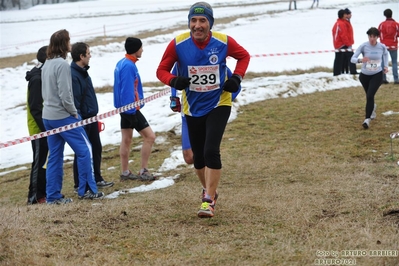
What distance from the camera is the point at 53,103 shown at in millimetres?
7336

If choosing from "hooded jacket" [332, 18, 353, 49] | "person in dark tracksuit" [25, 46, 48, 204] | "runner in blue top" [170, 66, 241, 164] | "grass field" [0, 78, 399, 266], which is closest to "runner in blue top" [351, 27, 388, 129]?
"grass field" [0, 78, 399, 266]

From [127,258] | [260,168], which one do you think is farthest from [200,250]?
[260,168]

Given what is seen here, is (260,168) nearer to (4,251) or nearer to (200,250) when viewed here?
(200,250)

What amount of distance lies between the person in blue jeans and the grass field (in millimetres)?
521

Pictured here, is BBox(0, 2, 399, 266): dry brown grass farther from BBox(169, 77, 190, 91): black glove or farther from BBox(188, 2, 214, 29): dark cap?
BBox(188, 2, 214, 29): dark cap

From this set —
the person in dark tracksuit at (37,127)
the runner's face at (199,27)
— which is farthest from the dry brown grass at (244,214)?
the runner's face at (199,27)

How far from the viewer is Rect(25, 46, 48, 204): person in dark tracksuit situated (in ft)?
25.9

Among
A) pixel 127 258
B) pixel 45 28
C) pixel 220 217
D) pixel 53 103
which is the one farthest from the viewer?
pixel 45 28

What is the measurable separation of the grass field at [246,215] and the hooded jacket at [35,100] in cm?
110

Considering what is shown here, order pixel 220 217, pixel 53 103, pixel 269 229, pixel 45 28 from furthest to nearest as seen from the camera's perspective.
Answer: pixel 45 28 → pixel 53 103 → pixel 220 217 → pixel 269 229

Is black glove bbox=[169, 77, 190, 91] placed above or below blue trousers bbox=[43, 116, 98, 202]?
above

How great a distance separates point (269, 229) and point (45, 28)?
4646cm

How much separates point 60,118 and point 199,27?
2511 mm

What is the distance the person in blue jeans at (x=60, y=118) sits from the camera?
284 inches
